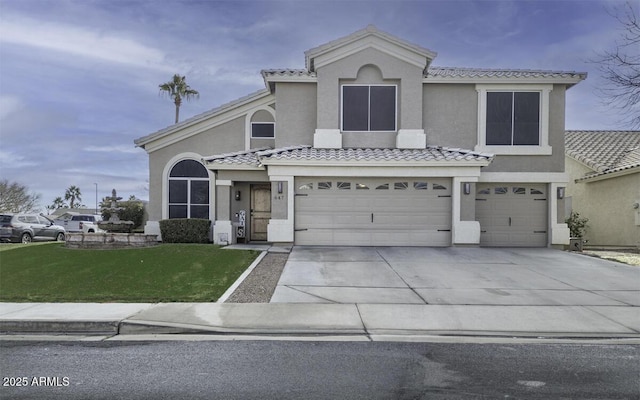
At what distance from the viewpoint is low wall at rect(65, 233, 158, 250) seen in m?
14.5

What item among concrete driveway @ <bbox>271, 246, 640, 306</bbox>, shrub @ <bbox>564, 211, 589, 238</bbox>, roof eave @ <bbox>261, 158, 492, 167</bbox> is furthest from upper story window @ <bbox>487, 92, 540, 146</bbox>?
shrub @ <bbox>564, 211, 589, 238</bbox>

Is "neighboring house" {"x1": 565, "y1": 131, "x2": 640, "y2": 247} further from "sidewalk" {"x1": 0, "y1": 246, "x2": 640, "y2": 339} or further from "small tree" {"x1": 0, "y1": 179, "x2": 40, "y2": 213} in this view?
"small tree" {"x1": 0, "y1": 179, "x2": 40, "y2": 213}

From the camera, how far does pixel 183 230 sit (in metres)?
15.9

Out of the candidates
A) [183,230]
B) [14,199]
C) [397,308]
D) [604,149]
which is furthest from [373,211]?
[14,199]

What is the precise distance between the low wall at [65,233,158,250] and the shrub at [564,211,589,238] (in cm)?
1817

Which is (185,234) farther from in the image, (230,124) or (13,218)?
(13,218)

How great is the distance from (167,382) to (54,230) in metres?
21.0

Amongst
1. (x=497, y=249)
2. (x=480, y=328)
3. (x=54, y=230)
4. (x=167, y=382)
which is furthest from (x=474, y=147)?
(x=54, y=230)

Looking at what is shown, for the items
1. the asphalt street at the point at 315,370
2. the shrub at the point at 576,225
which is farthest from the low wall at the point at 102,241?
the shrub at the point at 576,225

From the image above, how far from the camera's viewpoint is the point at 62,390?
4492 millimetres

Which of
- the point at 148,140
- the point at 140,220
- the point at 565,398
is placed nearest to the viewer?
the point at 565,398

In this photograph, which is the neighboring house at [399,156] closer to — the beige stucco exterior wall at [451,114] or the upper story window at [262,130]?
the beige stucco exterior wall at [451,114]

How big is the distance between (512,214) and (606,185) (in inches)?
279

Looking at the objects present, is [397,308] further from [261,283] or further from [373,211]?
[373,211]
